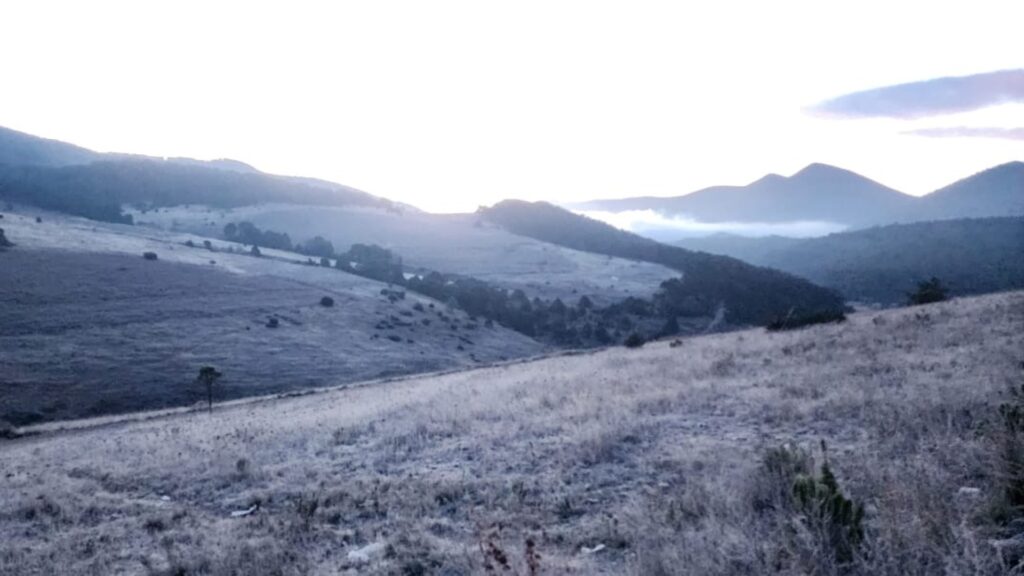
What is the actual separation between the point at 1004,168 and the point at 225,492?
207869mm

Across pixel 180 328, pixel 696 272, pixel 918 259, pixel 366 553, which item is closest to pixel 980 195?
pixel 918 259

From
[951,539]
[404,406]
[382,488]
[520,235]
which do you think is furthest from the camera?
[520,235]

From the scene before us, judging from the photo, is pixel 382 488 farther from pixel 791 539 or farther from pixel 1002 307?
pixel 1002 307

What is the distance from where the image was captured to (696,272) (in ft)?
346

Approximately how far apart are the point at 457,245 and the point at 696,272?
4639 centimetres

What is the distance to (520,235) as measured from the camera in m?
149

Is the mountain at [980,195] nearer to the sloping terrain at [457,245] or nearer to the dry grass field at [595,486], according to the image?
the sloping terrain at [457,245]

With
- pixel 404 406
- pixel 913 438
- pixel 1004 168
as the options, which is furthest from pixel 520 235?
pixel 913 438

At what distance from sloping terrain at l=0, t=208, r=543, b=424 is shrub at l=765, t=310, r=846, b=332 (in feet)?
106

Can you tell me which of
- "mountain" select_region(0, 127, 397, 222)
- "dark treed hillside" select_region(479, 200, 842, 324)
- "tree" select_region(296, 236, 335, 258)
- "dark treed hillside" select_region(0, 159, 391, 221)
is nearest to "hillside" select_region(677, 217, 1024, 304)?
"dark treed hillside" select_region(479, 200, 842, 324)

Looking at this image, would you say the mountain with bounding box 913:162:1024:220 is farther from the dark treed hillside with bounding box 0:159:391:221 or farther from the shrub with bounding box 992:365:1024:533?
the shrub with bounding box 992:365:1024:533

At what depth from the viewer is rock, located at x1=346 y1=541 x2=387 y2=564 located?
254 inches

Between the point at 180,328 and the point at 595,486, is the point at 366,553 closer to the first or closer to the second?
the point at 595,486

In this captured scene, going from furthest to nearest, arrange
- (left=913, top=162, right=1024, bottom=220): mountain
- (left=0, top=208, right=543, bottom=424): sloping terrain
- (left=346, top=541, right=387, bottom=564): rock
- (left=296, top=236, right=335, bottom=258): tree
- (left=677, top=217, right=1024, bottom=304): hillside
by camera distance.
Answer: (left=913, top=162, right=1024, bottom=220): mountain → (left=296, top=236, right=335, bottom=258): tree → (left=677, top=217, right=1024, bottom=304): hillside → (left=0, top=208, right=543, bottom=424): sloping terrain → (left=346, top=541, right=387, bottom=564): rock
